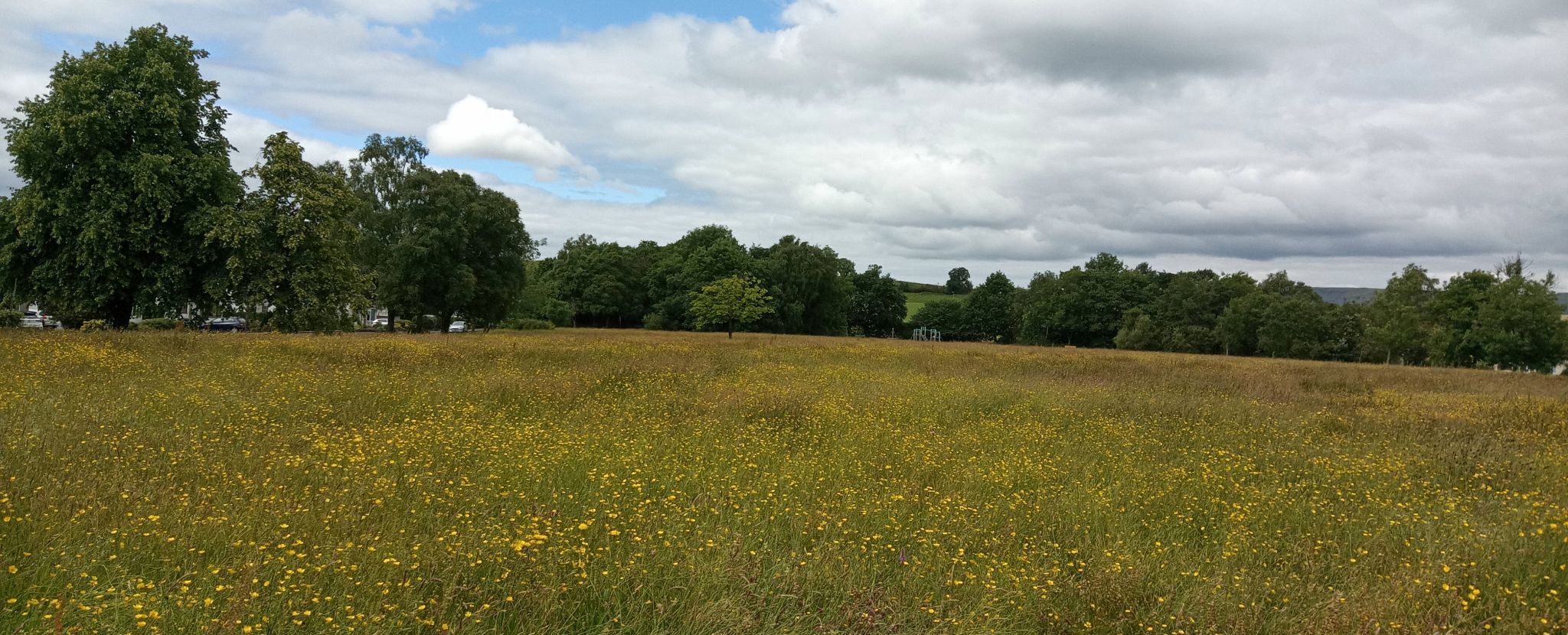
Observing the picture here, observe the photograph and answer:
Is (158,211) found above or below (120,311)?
above

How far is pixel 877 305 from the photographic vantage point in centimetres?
10488

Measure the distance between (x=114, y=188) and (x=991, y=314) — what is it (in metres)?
99.7

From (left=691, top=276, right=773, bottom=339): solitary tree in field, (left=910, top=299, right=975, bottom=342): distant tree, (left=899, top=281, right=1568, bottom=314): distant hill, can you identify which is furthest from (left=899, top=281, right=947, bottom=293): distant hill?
(left=691, top=276, right=773, bottom=339): solitary tree in field

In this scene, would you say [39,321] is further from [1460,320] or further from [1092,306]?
[1460,320]

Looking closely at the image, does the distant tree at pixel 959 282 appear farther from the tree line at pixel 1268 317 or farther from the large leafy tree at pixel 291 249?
the large leafy tree at pixel 291 249

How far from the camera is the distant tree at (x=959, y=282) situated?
521 feet

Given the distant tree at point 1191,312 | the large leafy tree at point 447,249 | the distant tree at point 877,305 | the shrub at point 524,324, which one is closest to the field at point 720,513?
the large leafy tree at point 447,249

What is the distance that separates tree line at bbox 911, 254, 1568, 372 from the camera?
51.6m

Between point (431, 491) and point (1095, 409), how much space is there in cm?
1144

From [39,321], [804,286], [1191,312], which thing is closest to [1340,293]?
[1191,312]

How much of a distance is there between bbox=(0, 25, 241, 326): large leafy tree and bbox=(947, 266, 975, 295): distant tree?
467ft

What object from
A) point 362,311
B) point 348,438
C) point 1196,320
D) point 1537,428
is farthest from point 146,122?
point 1196,320

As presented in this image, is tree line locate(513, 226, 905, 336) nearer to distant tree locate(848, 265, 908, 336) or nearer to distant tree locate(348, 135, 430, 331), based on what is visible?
distant tree locate(848, 265, 908, 336)

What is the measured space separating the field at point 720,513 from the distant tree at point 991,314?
9554 centimetres
